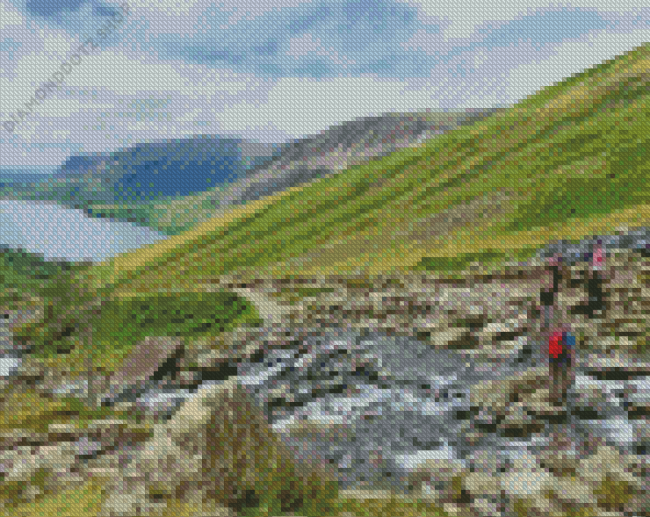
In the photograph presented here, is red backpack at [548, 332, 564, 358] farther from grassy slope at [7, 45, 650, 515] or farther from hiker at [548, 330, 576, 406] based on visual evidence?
grassy slope at [7, 45, 650, 515]

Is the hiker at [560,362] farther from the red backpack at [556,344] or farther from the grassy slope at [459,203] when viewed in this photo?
the grassy slope at [459,203]

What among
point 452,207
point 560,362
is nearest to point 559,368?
point 560,362

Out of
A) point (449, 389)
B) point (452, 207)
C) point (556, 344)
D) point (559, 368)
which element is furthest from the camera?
point (452, 207)

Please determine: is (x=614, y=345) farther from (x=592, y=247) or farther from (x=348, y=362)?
(x=592, y=247)

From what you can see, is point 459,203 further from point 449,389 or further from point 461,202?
point 449,389

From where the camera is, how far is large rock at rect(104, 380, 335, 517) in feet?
39.4

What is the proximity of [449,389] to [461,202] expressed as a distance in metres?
99.4

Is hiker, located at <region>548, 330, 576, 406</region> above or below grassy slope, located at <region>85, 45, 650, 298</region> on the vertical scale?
below

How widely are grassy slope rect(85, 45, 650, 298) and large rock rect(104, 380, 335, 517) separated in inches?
2442

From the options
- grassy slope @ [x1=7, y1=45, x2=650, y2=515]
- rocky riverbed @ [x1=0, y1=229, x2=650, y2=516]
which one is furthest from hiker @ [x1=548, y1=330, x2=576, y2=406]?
grassy slope @ [x1=7, y1=45, x2=650, y2=515]

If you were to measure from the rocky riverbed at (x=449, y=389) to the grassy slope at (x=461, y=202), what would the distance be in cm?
3655

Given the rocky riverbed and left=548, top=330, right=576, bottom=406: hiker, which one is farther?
left=548, top=330, right=576, bottom=406: hiker

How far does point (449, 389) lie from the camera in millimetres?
24516

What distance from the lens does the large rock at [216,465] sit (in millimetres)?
12000
